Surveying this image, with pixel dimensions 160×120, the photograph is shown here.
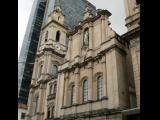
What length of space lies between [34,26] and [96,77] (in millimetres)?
42249

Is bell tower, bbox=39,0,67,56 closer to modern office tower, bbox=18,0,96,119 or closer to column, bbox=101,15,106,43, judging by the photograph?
modern office tower, bbox=18,0,96,119

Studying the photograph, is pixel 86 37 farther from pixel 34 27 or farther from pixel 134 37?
pixel 34 27

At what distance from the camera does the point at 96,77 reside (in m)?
22.3

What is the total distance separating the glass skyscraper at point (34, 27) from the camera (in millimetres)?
49478

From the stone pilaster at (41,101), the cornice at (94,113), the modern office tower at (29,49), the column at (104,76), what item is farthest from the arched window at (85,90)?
the modern office tower at (29,49)

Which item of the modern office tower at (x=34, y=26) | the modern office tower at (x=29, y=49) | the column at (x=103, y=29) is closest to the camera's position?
the column at (x=103, y=29)

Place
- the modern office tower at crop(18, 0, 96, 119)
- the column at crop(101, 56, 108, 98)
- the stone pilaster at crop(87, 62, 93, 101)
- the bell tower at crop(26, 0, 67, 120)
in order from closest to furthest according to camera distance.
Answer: the column at crop(101, 56, 108, 98) < the stone pilaster at crop(87, 62, 93, 101) < the bell tower at crop(26, 0, 67, 120) < the modern office tower at crop(18, 0, 96, 119)

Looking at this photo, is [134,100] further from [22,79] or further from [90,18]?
[22,79]

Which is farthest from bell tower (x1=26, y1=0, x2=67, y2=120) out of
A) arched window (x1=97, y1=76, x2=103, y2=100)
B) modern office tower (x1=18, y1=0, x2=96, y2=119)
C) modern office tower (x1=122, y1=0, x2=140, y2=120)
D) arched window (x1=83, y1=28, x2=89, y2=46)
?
modern office tower (x1=122, y1=0, x2=140, y2=120)

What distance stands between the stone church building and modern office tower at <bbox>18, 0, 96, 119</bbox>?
17030 mm

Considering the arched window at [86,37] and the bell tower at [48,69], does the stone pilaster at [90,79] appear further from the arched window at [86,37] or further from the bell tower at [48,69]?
the bell tower at [48,69]

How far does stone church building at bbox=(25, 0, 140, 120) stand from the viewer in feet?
61.8
